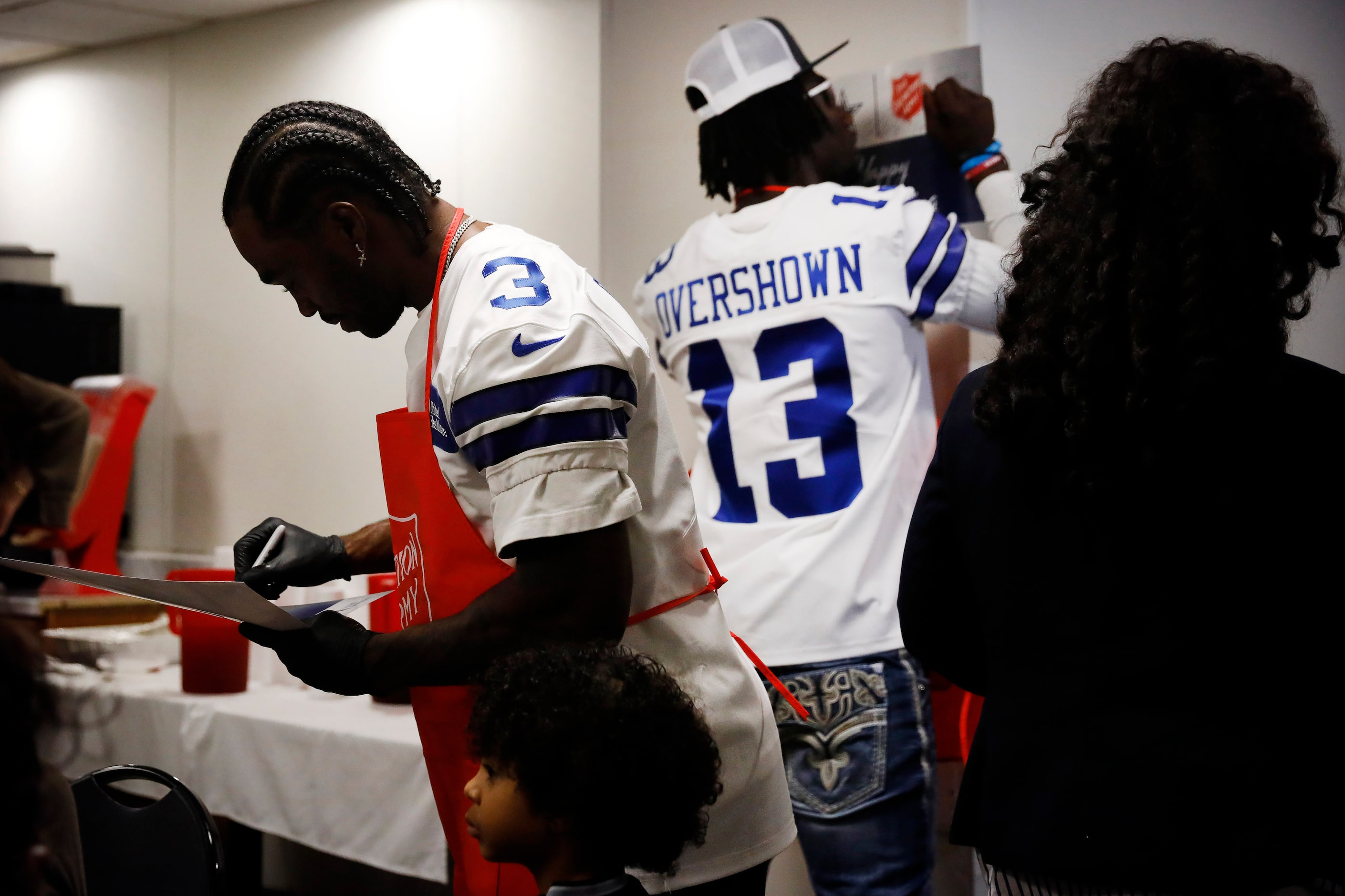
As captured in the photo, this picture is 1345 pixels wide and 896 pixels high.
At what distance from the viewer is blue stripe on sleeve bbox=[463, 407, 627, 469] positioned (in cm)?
100

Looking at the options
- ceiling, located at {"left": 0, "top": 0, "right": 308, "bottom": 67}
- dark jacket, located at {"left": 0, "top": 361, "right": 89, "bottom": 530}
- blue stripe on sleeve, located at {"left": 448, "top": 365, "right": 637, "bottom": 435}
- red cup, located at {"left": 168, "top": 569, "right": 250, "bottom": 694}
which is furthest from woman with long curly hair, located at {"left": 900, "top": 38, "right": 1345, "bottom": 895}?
dark jacket, located at {"left": 0, "top": 361, "right": 89, "bottom": 530}

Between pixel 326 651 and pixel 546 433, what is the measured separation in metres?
0.34

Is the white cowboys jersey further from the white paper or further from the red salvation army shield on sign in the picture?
the red salvation army shield on sign

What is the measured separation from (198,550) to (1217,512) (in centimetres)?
334

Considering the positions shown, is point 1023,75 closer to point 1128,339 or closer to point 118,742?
point 1128,339

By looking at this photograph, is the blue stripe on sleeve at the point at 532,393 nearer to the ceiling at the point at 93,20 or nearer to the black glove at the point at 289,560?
the black glove at the point at 289,560

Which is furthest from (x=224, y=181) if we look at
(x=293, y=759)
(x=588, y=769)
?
(x=588, y=769)

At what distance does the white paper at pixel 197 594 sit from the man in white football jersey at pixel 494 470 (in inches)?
1.5

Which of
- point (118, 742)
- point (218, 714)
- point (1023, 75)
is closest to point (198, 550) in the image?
point (118, 742)

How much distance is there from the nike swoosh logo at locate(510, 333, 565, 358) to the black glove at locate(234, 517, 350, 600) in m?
0.54

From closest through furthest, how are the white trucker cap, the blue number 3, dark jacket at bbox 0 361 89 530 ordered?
the blue number 3, the white trucker cap, dark jacket at bbox 0 361 89 530

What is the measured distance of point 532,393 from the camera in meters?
1.01

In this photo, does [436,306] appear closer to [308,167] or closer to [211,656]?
[308,167]

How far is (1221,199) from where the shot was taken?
3.23 ft
